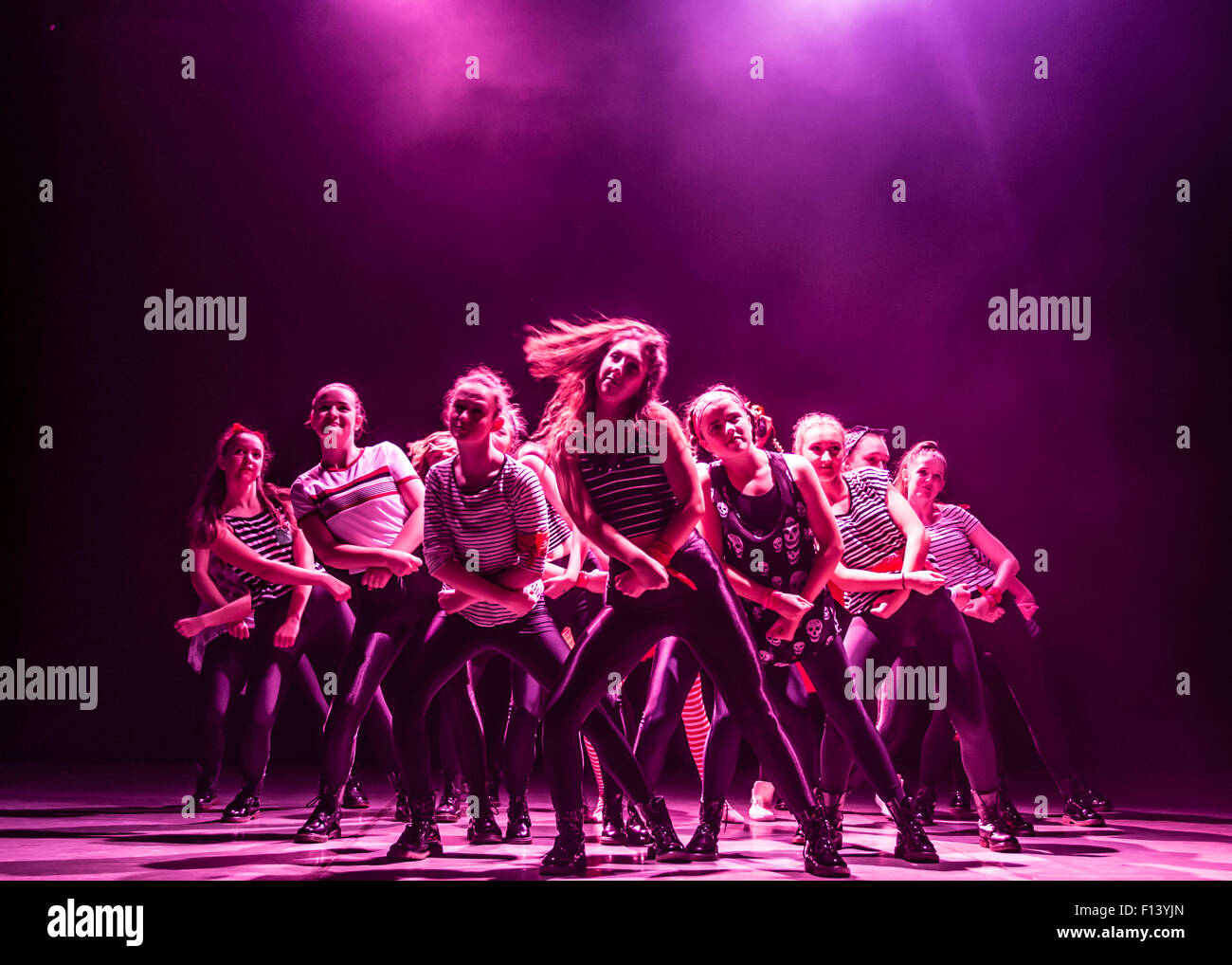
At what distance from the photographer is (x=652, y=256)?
7.07 meters

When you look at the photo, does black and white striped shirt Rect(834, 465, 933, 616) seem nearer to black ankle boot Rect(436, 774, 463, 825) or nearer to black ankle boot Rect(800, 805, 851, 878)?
black ankle boot Rect(800, 805, 851, 878)

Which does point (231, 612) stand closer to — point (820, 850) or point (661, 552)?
point (661, 552)

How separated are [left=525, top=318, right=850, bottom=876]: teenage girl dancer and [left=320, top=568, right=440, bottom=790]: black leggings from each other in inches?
33.5

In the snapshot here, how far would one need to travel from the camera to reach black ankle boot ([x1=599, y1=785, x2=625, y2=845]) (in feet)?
13.1

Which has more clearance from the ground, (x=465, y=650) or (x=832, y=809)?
(x=465, y=650)

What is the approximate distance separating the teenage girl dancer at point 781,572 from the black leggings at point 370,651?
1113 millimetres

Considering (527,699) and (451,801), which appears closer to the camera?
(527,699)

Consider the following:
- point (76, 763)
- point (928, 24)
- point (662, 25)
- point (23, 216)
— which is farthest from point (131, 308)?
point (928, 24)

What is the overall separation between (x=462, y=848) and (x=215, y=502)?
6.43 feet

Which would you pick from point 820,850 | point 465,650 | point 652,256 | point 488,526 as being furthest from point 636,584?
point 652,256

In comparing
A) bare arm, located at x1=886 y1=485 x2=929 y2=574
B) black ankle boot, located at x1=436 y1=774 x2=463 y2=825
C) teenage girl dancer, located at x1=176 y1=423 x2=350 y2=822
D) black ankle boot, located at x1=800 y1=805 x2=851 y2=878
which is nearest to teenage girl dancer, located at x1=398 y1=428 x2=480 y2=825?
black ankle boot, located at x1=436 y1=774 x2=463 y2=825

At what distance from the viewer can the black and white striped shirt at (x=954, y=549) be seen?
5027 mm

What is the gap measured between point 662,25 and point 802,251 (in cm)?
181

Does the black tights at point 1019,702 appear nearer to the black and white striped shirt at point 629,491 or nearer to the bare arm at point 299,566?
the black and white striped shirt at point 629,491
